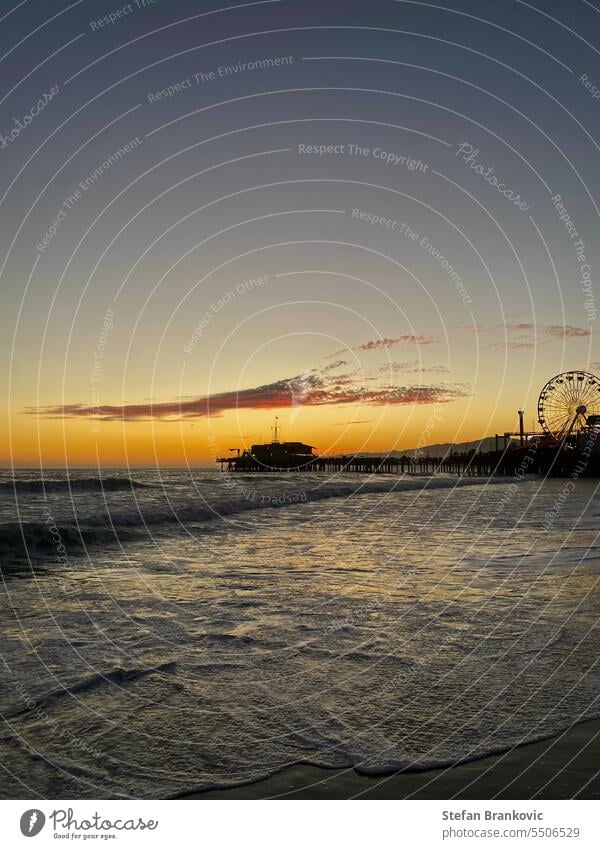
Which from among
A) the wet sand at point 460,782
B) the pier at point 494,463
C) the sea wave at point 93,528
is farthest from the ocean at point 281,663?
the pier at point 494,463

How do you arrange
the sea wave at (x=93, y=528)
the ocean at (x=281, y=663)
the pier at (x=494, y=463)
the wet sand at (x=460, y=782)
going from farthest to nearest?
the pier at (x=494, y=463), the sea wave at (x=93, y=528), the ocean at (x=281, y=663), the wet sand at (x=460, y=782)

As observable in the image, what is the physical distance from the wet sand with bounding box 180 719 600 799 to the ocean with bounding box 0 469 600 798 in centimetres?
10

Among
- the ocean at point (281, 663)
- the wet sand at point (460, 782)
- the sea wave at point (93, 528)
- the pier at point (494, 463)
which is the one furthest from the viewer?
the pier at point (494, 463)

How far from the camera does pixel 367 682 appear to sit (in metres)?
5.89

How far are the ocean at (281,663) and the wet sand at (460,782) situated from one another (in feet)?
0.34

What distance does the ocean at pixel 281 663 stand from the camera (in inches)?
177

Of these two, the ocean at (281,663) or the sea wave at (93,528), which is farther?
the sea wave at (93,528)

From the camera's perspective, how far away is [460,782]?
4.11 metres

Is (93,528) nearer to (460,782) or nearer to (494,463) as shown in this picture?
(460,782)

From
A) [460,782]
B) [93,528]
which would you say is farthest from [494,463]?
[460,782]

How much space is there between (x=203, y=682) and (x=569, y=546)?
465 inches

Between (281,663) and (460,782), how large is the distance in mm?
2735

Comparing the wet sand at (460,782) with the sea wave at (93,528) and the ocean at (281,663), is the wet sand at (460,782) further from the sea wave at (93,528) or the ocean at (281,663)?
the sea wave at (93,528)
